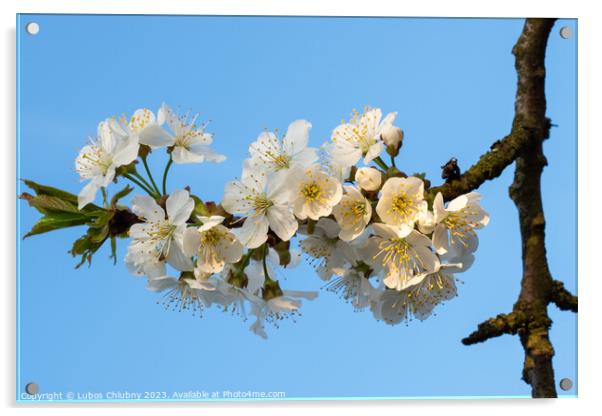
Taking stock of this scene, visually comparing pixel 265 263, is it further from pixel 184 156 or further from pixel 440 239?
pixel 440 239

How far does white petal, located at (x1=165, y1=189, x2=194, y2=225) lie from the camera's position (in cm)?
176

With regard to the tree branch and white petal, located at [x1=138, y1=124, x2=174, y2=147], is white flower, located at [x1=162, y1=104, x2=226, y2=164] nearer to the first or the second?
white petal, located at [x1=138, y1=124, x2=174, y2=147]

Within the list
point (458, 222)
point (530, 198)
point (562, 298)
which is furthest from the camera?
point (530, 198)

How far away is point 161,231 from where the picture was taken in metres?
1.80

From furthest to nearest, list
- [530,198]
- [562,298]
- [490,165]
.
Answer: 1. [530,198]
2. [562,298]
3. [490,165]

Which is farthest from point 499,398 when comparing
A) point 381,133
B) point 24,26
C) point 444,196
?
point 24,26

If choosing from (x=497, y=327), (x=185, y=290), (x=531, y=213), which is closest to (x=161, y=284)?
(x=185, y=290)

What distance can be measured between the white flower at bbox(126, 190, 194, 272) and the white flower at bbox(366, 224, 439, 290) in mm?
464

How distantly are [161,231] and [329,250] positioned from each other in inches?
17.5

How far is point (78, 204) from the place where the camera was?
6.09 ft

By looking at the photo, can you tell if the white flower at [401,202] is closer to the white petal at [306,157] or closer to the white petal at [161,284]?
the white petal at [306,157]

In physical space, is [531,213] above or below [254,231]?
above

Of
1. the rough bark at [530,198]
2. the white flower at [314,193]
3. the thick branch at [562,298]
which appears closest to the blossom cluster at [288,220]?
the white flower at [314,193]
